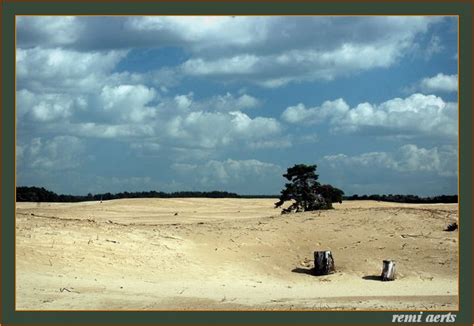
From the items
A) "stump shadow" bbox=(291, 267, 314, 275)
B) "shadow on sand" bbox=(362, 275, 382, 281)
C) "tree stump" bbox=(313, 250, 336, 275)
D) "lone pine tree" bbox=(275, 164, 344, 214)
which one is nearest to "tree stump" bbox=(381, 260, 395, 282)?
"shadow on sand" bbox=(362, 275, 382, 281)

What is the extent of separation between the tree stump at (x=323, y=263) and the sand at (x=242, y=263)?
327 millimetres

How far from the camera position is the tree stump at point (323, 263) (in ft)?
63.7

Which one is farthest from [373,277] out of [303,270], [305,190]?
[305,190]

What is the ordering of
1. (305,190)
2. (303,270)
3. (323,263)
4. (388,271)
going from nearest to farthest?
(388,271), (323,263), (303,270), (305,190)

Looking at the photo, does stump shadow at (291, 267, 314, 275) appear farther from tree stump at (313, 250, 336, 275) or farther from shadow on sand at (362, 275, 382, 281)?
shadow on sand at (362, 275, 382, 281)

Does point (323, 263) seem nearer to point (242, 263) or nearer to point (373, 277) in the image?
point (373, 277)

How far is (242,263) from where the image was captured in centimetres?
2031

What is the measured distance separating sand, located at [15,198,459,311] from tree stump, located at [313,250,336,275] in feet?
1.07

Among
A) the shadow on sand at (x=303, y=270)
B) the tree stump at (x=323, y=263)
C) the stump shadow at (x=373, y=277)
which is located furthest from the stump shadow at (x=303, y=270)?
the stump shadow at (x=373, y=277)

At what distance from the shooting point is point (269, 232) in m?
23.3

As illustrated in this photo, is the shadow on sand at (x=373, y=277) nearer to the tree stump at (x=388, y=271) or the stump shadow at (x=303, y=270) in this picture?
the tree stump at (x=388, y=271)

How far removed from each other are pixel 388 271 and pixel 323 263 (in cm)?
195
